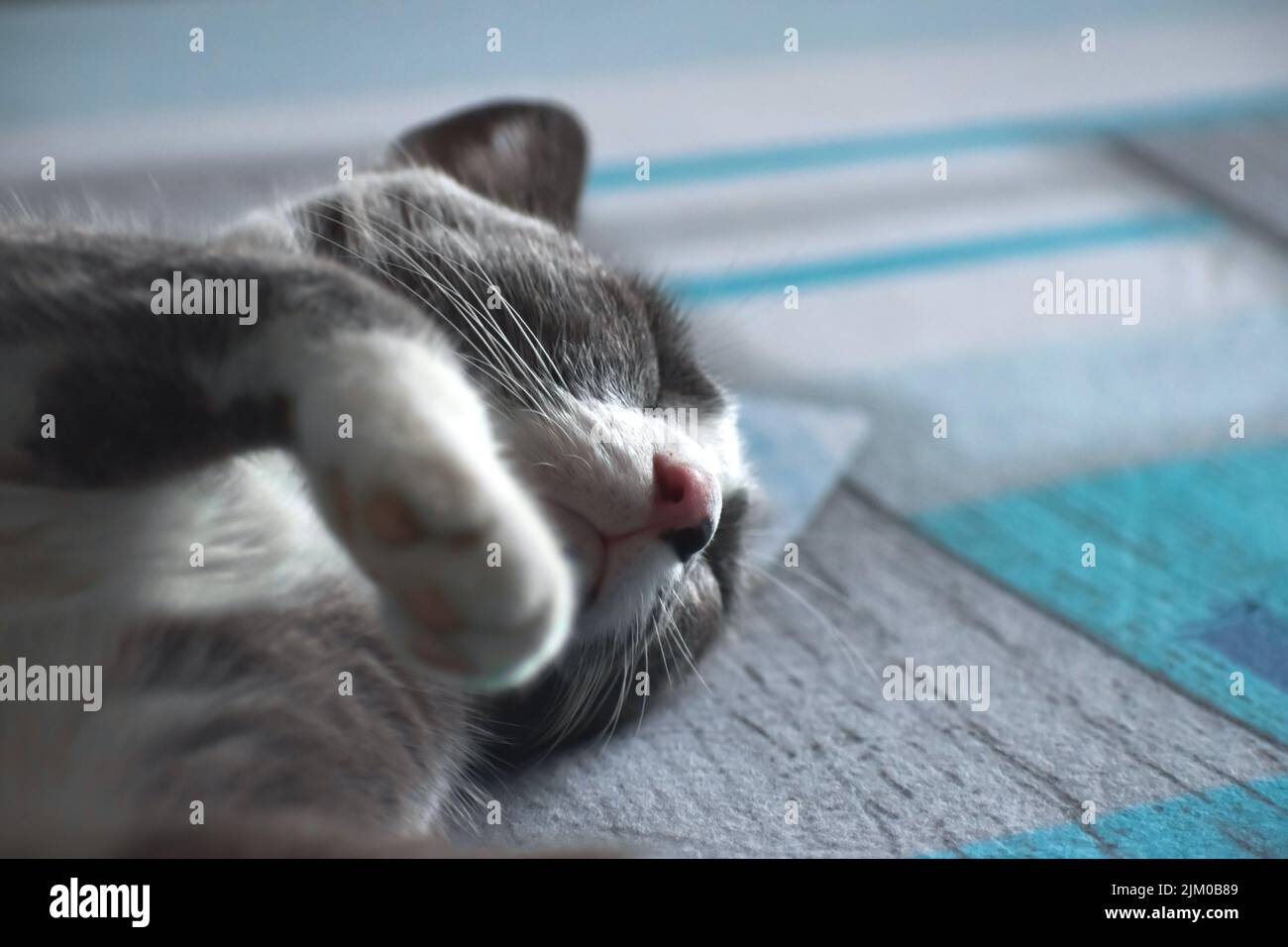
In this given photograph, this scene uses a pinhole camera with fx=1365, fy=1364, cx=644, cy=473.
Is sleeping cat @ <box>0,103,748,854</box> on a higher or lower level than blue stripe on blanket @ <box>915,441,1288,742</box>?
higher

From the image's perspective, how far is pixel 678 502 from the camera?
40.1 inches

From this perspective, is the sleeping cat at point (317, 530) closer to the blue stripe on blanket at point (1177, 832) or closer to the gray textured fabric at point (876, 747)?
the gray textured fabric at point (876, 747)

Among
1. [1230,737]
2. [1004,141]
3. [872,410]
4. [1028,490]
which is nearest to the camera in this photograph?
[1230,737]

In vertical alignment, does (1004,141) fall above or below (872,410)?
above

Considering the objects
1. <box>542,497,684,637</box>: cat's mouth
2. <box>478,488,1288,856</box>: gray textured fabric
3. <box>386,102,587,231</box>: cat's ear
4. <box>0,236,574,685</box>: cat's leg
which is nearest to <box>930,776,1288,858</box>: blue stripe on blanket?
<box>478,488,1288,856</box>: gray textured fabric

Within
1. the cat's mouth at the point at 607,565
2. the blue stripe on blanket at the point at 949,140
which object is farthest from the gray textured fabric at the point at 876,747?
the blue stripe on blanket at the point at 949,140

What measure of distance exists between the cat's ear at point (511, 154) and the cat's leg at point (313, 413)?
52cm

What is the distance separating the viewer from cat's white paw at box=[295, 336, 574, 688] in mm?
720

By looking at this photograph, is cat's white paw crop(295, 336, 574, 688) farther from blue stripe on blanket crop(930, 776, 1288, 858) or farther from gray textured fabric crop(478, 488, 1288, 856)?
blue stripe on blanket crop(930, 776, 1288, 858)

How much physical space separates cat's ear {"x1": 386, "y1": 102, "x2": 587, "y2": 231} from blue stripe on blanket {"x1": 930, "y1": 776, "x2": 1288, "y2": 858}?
743mm

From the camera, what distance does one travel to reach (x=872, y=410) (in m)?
1.70

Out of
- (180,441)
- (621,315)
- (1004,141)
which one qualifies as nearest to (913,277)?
(1004,141)
